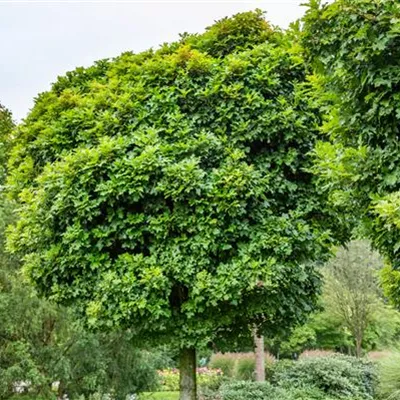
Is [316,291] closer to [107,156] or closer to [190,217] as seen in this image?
[190,217]

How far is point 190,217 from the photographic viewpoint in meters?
4.71

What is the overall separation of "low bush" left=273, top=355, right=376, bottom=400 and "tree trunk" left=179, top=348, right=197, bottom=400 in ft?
13.9

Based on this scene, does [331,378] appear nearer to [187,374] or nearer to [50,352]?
[187,374]

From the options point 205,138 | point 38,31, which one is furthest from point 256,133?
point 38,31

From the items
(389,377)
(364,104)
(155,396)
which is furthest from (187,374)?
(155,396)

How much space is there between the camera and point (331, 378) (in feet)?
32.2

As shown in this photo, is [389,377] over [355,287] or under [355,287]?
under

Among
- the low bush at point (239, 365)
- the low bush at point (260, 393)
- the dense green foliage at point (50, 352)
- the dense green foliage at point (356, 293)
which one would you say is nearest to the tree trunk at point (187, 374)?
the dense green foliage at point (50, 352)

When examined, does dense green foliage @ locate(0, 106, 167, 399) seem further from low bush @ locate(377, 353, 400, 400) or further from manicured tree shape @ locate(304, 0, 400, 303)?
low bush @ locate(377, 353, 400, 400)

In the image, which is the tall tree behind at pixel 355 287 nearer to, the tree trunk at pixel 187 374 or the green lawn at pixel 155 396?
the green lawn at pixel 155 396

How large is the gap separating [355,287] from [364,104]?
13.7 meters

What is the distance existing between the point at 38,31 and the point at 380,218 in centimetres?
925

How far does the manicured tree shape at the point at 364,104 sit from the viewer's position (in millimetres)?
2879

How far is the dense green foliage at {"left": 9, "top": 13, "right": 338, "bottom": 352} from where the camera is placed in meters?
4.63
